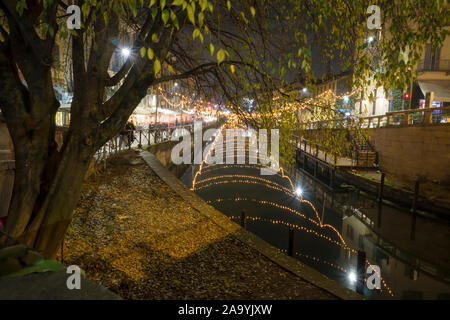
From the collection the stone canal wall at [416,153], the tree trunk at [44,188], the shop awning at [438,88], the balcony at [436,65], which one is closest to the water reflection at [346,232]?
the stone canal wall at [416,153]

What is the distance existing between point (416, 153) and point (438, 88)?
479 inches

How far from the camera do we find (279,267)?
648cm

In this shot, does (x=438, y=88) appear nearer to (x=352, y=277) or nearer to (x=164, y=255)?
(x=352, y=277)

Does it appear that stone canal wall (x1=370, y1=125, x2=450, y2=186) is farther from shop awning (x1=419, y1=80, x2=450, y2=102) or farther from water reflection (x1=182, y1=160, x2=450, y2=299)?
shop awning (x1=419, y1=80, x2=450, y2=102)

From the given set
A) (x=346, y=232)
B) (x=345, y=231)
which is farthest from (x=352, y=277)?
(x=345, y=231)

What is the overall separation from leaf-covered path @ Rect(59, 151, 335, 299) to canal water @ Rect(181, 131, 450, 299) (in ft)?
17.0

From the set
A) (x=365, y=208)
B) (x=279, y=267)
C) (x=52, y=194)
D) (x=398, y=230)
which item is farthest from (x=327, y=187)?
(x=52, y=194)

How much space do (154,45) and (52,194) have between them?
2.64m

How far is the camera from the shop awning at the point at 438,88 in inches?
1015

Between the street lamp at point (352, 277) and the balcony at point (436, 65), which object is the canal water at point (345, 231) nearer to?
the street lamp at point (352, 277)

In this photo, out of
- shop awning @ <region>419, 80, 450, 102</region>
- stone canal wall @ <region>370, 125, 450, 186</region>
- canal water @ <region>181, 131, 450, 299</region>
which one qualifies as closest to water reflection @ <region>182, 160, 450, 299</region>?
canal water @ <region>181, 131, 450, 299</region>

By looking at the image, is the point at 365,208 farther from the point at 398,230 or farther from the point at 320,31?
the point at 320,31

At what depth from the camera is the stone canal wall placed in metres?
17.0

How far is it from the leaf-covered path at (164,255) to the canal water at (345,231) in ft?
17.0
